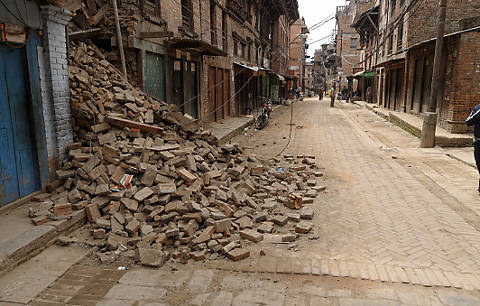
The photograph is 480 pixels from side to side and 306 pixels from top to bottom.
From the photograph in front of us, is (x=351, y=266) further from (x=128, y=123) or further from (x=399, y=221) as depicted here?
(x=128, y=123)

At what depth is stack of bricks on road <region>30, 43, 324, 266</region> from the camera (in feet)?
16.3

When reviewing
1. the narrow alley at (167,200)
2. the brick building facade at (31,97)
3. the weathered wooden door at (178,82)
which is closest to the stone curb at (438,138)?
the narrow alley at (167,200)

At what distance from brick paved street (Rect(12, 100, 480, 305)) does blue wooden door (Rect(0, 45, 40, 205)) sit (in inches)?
80.8

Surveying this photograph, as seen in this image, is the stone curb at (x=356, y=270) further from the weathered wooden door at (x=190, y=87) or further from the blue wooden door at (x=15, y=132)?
the weathered wooden door at (x=190, y=87)

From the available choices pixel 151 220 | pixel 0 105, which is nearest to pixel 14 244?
pixel 151 220

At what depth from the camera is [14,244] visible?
14.0ft

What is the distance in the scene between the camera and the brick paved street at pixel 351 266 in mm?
3775

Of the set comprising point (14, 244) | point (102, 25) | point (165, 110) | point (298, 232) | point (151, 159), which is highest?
point (102, 25)

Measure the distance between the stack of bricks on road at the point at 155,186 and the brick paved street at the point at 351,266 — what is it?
13.0 inches

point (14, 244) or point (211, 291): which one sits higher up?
point (14, 244)

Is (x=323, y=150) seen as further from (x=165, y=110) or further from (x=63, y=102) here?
(x=63, y=102)

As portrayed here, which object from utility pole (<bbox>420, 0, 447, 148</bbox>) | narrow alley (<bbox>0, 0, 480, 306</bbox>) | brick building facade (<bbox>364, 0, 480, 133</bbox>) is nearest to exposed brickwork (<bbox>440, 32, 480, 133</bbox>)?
brick building facade (<bbox>364, 0, 480, 133</bbox>)

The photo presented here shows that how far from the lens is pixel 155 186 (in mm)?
5750

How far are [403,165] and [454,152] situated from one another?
2.51 meters
